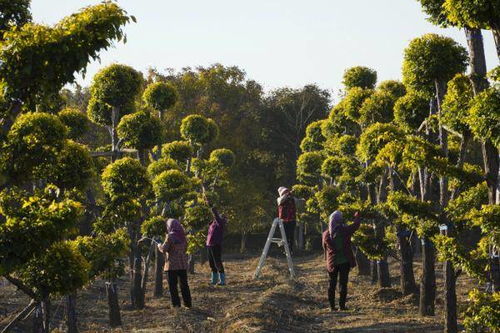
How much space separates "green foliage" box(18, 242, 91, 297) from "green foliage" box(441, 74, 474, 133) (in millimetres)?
5422

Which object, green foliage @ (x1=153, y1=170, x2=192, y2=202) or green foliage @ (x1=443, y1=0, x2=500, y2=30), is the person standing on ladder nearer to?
green foliage @ (x1=153, y1=170, x2=192, y2=202)

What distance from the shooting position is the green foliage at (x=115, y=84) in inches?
693

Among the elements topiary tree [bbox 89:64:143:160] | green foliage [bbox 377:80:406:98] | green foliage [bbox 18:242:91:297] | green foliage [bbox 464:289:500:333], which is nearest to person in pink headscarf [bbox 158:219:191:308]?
topiary tree [bbox 89:64:143:160]

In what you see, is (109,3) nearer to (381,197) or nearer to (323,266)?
(381,197)

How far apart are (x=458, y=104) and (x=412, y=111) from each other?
4.70 m

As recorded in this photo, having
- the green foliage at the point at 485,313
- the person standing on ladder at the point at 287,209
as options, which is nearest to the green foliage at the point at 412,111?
the green foliage at the point at 485,313

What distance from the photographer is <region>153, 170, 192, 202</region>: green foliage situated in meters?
20.4

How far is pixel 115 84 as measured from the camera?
57.6 ft

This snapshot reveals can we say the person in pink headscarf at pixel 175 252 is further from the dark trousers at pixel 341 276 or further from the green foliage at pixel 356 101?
the green foliage at pixel 356 101

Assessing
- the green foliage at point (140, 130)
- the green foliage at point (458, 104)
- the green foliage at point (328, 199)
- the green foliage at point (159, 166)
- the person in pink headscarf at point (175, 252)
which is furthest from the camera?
the green foliage at point (328, 199)

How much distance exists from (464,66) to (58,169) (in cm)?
685

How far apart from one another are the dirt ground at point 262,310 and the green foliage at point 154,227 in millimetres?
1704

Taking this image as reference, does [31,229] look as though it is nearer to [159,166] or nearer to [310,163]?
[159,166]

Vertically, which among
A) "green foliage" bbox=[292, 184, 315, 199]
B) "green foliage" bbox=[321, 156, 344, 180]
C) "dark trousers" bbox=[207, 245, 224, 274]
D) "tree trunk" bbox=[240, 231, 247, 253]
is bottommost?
"dark trousers" bbox=[207, 245, 224, 274]
